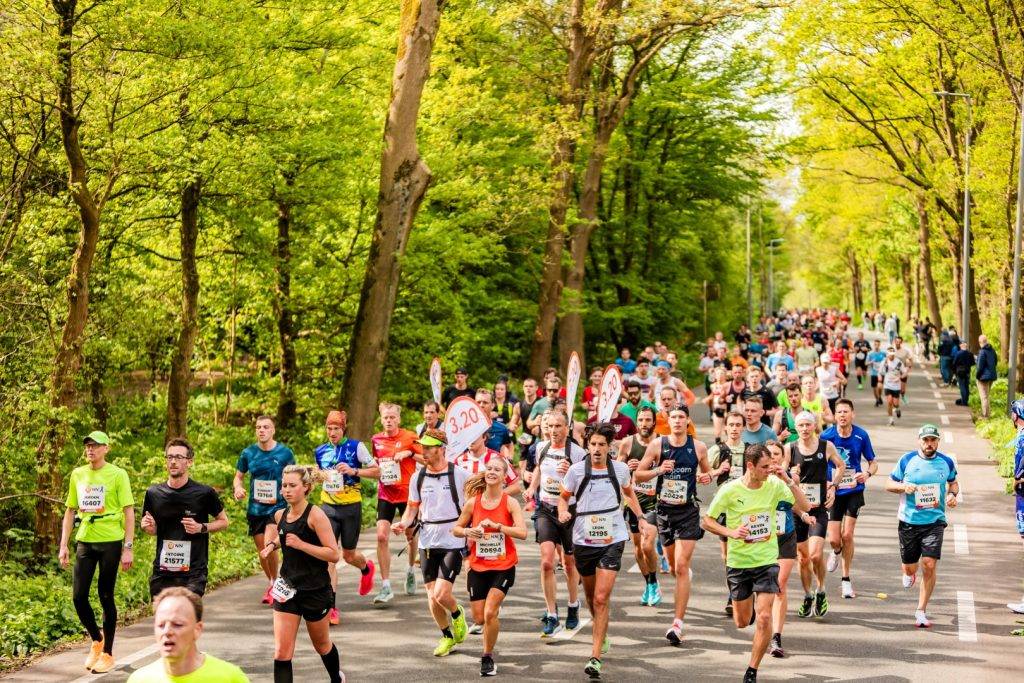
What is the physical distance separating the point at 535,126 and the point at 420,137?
4131 mm

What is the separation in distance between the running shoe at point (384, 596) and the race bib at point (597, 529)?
3.05m

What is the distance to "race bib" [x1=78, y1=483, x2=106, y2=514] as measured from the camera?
32.1 ft

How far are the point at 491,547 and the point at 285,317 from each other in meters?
14.6

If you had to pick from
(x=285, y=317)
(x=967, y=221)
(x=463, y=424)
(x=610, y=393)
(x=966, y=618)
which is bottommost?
(x=966, y=618)

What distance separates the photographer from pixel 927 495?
11.1m

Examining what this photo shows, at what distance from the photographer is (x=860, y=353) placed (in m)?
37.8

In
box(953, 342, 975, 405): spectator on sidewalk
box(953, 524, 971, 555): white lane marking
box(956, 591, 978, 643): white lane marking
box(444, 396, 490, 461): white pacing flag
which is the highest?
box(953, 342, 975, 405): spectator on sidewalk

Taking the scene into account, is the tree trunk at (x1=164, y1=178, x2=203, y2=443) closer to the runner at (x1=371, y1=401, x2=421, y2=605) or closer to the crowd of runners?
the runner at (x1=371, y1=401, x2=421, y2=605)

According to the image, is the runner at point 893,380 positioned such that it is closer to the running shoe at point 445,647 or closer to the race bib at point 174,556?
the running shoe at point 445,647

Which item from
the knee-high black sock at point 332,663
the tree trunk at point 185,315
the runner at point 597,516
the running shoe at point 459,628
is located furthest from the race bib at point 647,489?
the tree trunk at point 185,315

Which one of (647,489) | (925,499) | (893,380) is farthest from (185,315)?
(893,380)

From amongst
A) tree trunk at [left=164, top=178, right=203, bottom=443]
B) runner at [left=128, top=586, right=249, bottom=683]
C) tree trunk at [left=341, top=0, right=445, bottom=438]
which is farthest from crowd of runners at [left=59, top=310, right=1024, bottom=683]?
tree trunk at [left=164, top=178, right=203, bottom=443]

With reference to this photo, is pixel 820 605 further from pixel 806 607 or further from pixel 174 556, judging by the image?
pixel 174 556

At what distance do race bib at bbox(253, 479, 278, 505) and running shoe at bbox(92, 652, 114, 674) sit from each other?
7.27ft
